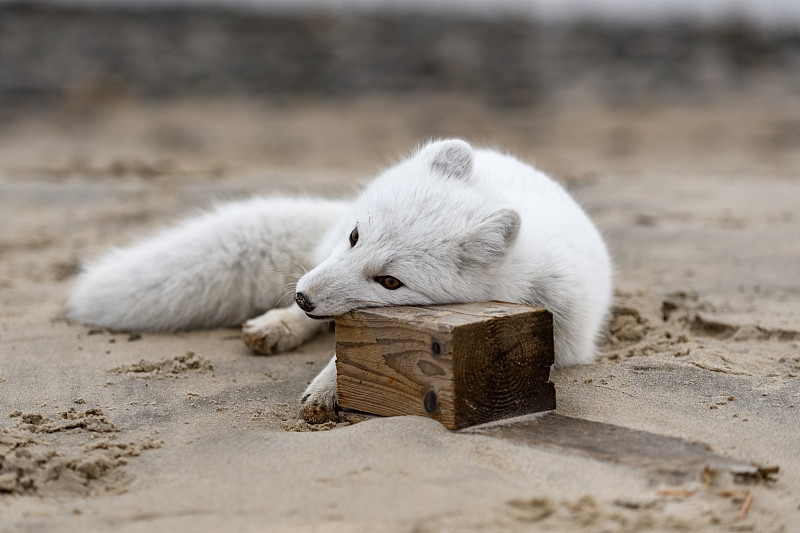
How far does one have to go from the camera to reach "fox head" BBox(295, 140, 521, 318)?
279 cm

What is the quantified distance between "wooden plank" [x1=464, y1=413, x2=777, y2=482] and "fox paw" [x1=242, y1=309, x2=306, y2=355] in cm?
138

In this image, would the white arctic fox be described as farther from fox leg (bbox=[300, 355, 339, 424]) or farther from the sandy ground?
the sandy ground

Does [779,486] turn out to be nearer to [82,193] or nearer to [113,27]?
[82,193]

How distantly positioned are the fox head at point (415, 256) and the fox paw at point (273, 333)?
2.65 ft

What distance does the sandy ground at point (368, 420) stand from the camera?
79.7 inches

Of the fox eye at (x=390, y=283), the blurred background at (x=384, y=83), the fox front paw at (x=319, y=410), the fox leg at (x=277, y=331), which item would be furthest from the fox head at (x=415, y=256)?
the blurred background at (x=384, y=83)

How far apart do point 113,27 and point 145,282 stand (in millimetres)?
12626

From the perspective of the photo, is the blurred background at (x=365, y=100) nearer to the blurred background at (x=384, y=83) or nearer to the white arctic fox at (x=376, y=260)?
the blurred background at (x=384, y=83)

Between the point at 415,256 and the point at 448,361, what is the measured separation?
19.3 inches

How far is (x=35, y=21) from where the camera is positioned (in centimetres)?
1473

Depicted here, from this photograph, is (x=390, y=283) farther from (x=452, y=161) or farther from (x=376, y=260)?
(x=452, y=161)

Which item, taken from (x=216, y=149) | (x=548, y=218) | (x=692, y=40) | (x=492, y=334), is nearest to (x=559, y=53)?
(x=692, y=40)

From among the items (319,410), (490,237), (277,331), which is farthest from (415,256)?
(277,331)

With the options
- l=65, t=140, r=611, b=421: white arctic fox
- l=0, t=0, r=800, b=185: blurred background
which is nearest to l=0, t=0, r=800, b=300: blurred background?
l=0, t=0, r=800, b=185: blurred background
